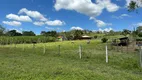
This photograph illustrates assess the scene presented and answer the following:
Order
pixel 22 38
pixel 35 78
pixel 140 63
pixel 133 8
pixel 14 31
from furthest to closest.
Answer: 1. pixel 14 31
2. pixel 22 38
3. pixel 133 8
4. pixel 140 63
5. pixel 35 78

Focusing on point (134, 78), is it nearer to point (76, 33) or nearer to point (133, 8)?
point (133, 8)

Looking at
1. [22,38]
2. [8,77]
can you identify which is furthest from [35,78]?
[22,38]

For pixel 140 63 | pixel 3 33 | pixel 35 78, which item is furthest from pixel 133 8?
pixel 3 33

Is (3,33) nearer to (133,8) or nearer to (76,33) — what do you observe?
(76,33)

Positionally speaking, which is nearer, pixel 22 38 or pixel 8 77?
pixel 8 77

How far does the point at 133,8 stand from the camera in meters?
30.5

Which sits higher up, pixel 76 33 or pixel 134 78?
pixel 76 33

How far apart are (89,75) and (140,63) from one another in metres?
5.03

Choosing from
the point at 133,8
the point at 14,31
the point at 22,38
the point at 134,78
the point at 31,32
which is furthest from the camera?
the point at 31,32

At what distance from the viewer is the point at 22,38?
10462 cm

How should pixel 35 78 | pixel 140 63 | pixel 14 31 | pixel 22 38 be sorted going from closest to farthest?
pixel 35 78 → pixel 140 63 → pixel 22 38 → pixel 14 31

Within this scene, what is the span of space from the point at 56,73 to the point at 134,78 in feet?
11.6

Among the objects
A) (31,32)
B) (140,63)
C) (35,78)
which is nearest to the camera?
(35,78)

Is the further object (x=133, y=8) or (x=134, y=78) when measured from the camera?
(x=133, y=8)
